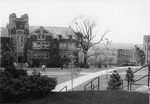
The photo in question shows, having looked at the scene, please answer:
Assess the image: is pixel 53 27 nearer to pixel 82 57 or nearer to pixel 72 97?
pixel 82 57

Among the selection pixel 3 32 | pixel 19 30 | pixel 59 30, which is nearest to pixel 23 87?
pixel 19 30

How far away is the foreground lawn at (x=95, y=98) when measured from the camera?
10.1 m

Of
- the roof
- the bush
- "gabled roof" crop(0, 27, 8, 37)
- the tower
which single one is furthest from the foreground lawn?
the roof

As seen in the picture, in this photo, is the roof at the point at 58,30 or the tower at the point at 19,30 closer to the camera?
the tower at the point at 19,30

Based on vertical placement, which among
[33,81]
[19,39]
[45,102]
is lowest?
[45,102]

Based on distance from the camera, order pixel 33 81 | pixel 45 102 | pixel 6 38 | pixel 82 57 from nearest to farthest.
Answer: pixel 45 102 → pixel 33 81 → pixel 6 38 → pixel 82 57

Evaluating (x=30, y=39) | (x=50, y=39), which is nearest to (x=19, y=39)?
(x=30, y=39)

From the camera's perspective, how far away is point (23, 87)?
10219 millimetres

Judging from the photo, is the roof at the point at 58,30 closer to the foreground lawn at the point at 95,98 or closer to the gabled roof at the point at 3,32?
the gabled roof at the point at 3,32

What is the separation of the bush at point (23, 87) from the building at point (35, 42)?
43013 mm

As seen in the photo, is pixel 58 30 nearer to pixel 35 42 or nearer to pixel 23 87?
pixel 35 42

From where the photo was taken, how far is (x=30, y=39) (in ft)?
190

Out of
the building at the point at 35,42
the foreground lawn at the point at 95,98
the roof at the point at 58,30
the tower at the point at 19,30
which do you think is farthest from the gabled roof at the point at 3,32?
the foreground lawn at the point at 95,98

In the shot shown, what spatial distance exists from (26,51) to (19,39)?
2867mm
